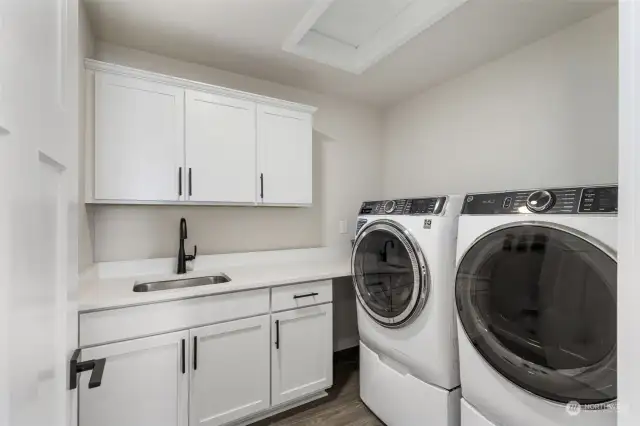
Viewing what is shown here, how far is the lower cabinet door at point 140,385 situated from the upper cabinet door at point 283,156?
Answer: 107 centimetres

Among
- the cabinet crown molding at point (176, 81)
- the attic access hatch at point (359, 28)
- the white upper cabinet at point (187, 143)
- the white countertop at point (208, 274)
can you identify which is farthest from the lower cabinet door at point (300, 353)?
the attic access hatch at point (359, 28)

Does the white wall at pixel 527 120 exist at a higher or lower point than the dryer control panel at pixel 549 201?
higher

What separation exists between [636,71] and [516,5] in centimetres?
145

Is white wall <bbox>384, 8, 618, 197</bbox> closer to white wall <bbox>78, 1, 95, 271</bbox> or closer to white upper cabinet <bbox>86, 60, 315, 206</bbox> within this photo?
white upper cabinet <bbox>86, 60, 315, 206</bbox>

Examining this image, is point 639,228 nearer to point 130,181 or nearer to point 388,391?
point 388,391

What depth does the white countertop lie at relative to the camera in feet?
4.74

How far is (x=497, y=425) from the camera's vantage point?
48.4 inches

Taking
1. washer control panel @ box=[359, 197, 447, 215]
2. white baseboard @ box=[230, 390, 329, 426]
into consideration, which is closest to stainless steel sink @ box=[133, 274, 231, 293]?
white baseboard @ box=[230, 390, 329, 426]

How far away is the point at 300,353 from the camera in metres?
1.89

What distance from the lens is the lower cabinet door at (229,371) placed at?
5.17 feet

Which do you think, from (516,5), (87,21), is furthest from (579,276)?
(87,21)

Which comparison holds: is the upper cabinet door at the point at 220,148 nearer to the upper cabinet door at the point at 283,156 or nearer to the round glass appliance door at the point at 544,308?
the upper cabinet door at the point at 283,156

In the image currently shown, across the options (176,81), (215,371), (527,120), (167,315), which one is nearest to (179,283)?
(167,315)

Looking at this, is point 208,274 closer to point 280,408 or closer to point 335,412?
point 280,408
